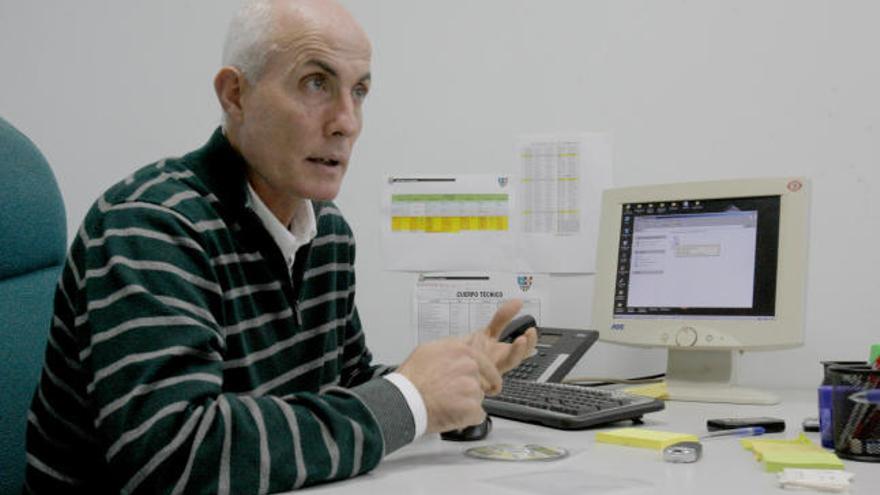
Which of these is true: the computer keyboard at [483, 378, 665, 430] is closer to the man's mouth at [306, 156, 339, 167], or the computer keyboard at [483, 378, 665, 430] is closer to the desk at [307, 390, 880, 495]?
the desk at [307, 390, 880, 495]

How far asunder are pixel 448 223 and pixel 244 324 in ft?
2.84

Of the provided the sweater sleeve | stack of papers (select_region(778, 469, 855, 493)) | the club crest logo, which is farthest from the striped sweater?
the club crest logo

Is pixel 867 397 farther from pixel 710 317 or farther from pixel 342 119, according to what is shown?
pixel 342 119

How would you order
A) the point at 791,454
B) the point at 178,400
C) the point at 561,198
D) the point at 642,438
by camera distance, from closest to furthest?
the point at 178,400
the point at 791,454
the point at 642,438
the point at 561,198

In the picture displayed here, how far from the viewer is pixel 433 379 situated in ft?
3.57

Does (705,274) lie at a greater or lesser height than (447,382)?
greater

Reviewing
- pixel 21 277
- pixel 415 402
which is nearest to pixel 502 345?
pixel 415 402

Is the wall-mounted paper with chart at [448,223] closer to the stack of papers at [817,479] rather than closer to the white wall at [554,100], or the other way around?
the white wall at [554,100]

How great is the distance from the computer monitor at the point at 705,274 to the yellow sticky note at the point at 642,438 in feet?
1.47

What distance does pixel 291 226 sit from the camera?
1352mm

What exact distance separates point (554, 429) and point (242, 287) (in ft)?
1.56

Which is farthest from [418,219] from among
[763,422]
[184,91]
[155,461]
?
[155,461]

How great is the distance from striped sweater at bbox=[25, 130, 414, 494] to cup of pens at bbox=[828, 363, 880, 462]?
1.68 ft

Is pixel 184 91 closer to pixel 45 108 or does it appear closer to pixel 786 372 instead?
pixel 45 108
